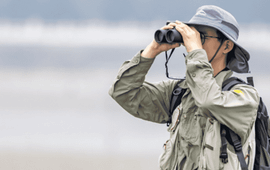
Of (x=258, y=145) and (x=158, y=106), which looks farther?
(x=158, y=106)

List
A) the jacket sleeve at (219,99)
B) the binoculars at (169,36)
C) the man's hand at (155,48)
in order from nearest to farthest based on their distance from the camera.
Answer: the jacket sleeve at (219,99) → the binoculars at (169,36) → the man's hand at (155,48)

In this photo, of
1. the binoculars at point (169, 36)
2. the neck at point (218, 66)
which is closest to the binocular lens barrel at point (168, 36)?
the binoculars at point (169, 36)

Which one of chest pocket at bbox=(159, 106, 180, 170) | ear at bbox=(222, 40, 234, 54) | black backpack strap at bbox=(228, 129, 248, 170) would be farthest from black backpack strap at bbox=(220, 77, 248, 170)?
ear at bbox=(222, 40, 234, 54)

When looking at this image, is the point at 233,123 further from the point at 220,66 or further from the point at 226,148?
the point at 220,66

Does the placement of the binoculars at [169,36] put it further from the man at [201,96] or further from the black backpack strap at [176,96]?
the black backpack strap at [176,96]

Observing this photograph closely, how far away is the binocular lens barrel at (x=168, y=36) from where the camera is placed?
152 cm

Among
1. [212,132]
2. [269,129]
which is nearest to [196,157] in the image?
[212,132]

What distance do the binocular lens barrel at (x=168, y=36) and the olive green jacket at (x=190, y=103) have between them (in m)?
0.10

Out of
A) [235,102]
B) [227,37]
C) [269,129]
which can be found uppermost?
[227,37]

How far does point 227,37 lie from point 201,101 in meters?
0.34

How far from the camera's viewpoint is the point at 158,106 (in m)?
1.77

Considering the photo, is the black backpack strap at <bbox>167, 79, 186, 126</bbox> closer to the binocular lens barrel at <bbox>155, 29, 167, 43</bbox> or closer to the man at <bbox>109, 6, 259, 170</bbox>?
the man at <bbox>109, 6, 259, 170</bbox>

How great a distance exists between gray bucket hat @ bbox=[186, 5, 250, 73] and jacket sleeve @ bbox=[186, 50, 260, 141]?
0.17 metres

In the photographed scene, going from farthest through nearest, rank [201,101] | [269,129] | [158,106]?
[158,106] → [269,129] → [201,101]
